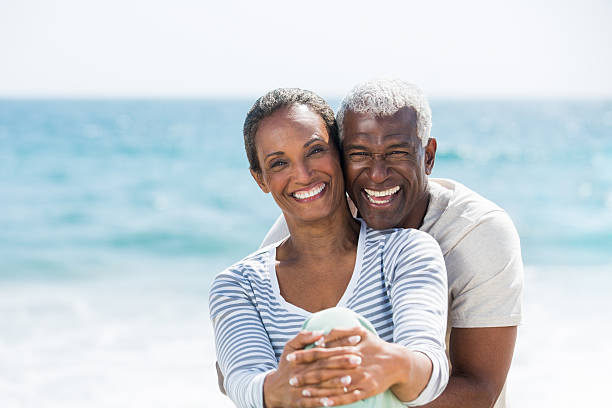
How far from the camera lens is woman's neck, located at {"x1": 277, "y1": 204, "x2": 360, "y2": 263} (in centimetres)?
276


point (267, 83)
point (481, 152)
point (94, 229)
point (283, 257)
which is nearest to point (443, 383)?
point (283, 257)

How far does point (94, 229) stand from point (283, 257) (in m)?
11.1

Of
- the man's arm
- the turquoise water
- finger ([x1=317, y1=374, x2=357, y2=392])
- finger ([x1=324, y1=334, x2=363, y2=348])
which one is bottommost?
the turquoise water

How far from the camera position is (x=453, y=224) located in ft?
9.67

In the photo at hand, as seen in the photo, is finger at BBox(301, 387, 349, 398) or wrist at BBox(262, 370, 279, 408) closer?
finger at BBox(301, 387, 349, 398)

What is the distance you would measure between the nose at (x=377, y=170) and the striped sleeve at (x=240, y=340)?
2.10 ft

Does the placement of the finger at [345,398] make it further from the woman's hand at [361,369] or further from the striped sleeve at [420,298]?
the striped sleeve at [420,298]

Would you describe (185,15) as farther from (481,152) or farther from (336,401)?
(336,401)

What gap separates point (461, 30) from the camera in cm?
4347

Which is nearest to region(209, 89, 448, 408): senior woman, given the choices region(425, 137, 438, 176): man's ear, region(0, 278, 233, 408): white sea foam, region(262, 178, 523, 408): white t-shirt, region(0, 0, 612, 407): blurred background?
region(262, 178, 523, 408): white t-shirt

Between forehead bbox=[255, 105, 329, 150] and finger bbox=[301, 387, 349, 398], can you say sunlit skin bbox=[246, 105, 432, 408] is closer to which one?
forehead bbox=[255, 105, 329, 150]

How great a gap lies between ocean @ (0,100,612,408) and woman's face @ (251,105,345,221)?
4090 millimetres

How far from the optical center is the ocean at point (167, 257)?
6738 millimetres

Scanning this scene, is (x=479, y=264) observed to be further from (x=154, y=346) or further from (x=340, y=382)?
(x=154, y=346)
